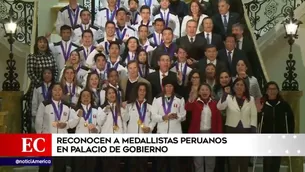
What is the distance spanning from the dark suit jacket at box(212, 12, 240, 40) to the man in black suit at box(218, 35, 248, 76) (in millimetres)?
70

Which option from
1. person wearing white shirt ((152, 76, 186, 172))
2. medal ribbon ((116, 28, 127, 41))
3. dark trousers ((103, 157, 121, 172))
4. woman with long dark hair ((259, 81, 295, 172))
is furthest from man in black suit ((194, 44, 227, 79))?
dark trousers ((103, 157, 121, 172))

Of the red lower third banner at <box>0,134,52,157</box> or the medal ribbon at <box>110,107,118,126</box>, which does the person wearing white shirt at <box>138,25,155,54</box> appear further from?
the red lower third banner at <box>0,134,52,157</box>

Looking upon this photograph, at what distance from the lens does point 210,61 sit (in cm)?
442

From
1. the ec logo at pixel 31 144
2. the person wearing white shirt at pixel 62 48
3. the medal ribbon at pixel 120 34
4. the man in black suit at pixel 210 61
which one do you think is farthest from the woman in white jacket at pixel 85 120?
the man in black suit at pixel 210 61

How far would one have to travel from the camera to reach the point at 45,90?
172 inches

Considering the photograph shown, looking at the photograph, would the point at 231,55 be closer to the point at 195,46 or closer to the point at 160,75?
the point at 195,46

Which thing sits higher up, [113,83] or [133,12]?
[133,12]

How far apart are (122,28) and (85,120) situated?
84 centimetres

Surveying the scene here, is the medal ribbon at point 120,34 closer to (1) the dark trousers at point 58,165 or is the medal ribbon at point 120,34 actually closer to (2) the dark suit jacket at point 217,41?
(2) the dark suit jacket at point 217,41

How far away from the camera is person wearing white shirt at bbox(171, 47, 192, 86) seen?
438cm

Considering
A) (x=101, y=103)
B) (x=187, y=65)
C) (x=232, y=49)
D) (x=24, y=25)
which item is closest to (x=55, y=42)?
(x=24, y=25)

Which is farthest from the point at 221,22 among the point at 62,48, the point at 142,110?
the point at 62,48

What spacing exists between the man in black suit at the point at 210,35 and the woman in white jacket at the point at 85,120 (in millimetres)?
959

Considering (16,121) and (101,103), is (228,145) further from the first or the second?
(16,121)
